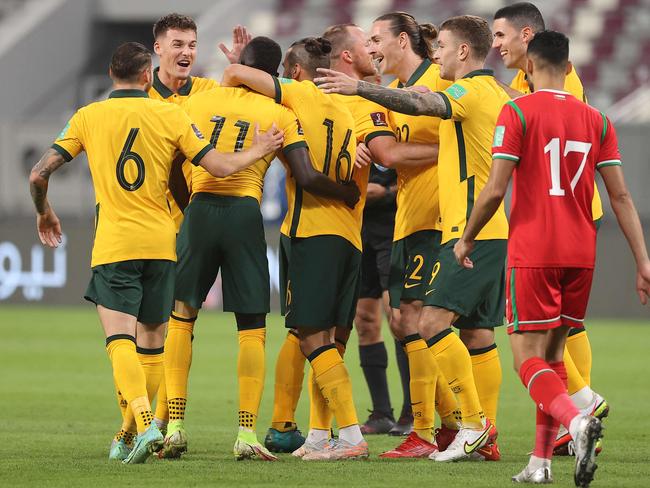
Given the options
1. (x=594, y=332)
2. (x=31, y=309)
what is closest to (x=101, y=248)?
(x=594, y=332)

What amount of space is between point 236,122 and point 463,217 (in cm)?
130

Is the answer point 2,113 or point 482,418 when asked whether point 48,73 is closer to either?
point 2,113

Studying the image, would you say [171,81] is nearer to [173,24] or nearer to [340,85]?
[173,24]

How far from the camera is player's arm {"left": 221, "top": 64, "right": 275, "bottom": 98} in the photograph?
676cm

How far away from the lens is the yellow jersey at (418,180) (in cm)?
716

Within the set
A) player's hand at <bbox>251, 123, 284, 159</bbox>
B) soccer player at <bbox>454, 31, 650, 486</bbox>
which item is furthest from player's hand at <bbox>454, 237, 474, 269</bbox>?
player's hand at <bbox>251, 123, 284, 159</bbox>

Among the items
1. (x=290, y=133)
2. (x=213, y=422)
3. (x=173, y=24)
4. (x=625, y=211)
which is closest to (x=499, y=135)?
(x=625, y=211)

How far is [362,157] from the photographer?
23.2 feet

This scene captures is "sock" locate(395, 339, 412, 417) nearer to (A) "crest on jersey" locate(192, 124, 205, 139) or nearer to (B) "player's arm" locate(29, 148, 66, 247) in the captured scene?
Result: (A) "crest on jersey" locate(192, 124, 205, 139)

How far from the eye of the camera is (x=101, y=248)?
6477mm

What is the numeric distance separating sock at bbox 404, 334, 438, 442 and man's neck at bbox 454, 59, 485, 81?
59.1 inches

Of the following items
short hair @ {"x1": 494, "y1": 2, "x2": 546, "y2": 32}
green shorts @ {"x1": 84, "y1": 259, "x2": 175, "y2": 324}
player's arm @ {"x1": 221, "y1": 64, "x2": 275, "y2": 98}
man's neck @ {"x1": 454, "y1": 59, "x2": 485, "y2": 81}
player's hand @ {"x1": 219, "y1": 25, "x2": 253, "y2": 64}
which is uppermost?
short hair @ {"x1": 494, "y1": 2, "x2": 546, "y2": 32}

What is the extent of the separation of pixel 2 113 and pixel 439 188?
70.0ft

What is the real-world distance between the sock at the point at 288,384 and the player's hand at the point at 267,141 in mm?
1178
